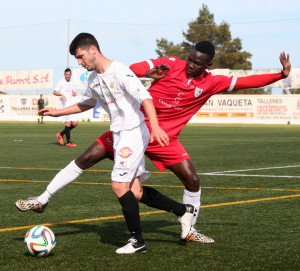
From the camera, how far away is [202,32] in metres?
101

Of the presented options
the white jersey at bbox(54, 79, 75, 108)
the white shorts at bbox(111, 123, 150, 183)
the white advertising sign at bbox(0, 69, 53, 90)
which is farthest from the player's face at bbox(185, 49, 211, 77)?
the white advertising sign at bbox(0, 69, 53, 90)

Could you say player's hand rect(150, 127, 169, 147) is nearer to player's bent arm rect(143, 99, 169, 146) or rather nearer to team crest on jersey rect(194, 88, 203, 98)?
player's bent arm rect(143, 99, 169, 146)

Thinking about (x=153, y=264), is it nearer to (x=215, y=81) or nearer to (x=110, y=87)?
(x=110, y=87)

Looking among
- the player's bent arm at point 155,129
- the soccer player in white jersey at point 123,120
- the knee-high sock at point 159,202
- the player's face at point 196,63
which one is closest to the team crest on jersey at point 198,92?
the player's face at point 196,63

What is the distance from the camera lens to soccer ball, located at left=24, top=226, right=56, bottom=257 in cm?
588

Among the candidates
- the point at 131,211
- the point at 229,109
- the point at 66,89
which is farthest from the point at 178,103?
the point at 229,109

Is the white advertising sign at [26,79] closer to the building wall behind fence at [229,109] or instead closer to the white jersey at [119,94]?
the building wall behind fence at [229,109]

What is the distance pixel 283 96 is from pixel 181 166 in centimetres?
4603

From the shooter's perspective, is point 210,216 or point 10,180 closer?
point 210,216

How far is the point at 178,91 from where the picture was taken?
687 centimetres

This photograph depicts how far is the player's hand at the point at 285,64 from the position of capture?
6.90 meters

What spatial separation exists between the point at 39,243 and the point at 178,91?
208 cm

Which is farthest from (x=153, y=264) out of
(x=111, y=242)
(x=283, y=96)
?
(x=283, y=96)

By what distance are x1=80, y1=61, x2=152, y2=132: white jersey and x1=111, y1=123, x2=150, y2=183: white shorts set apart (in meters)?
0.07
